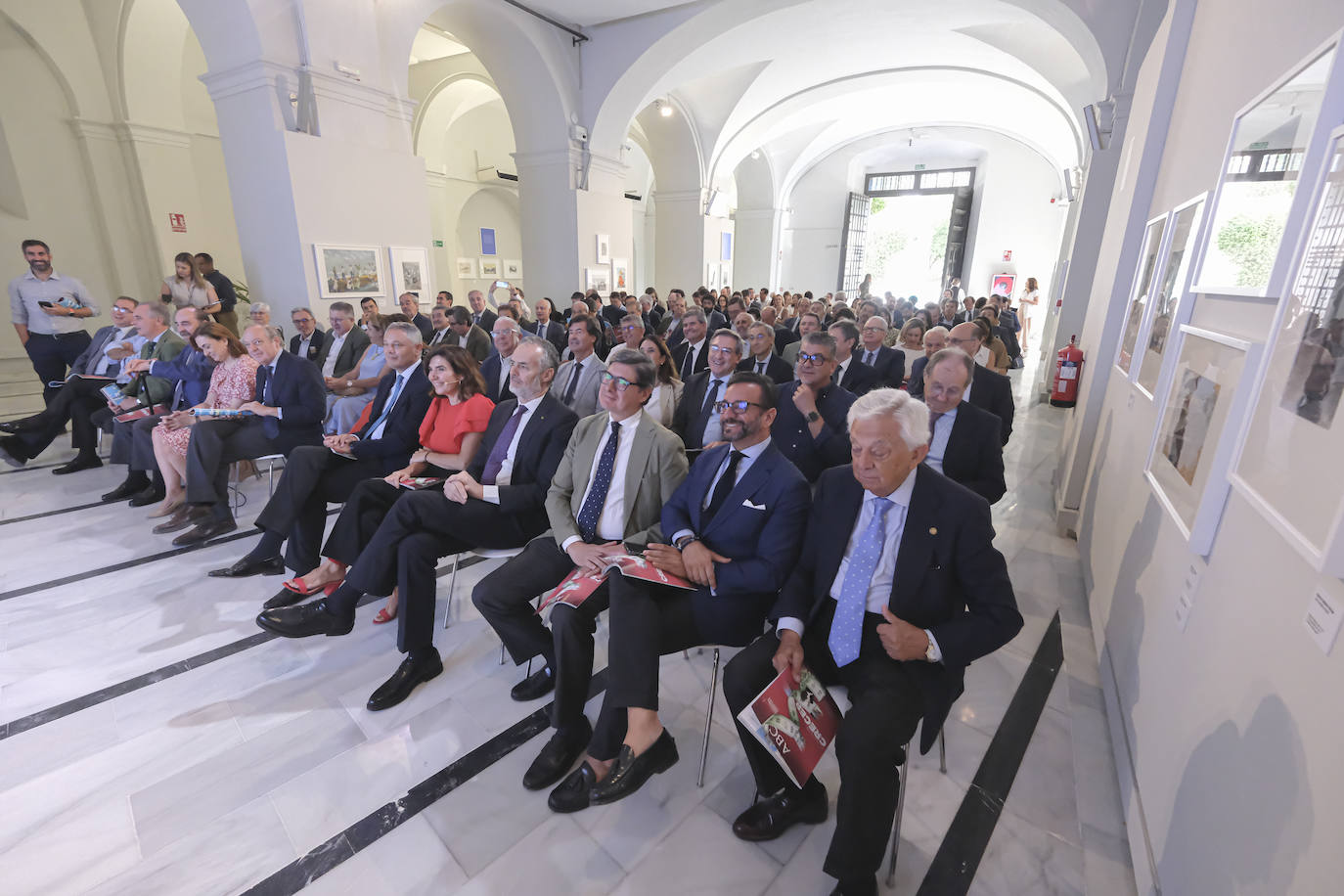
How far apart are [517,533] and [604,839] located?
1.39 metres

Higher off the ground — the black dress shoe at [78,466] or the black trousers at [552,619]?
the black trousers at [552,619]

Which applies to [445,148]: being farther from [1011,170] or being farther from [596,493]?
[1011,170]

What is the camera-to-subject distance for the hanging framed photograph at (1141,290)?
3.15 metres

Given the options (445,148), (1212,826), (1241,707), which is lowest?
(1212,826)

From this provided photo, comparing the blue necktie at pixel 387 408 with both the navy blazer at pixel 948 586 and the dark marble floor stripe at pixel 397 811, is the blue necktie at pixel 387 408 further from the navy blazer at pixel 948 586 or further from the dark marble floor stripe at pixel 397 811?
the navy blazer at pixel 948 586

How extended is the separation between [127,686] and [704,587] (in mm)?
2711

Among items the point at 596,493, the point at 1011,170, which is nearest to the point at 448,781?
the point at 596,493

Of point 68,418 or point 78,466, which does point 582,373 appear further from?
point 68,418

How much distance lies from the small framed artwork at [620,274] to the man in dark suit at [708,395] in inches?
278

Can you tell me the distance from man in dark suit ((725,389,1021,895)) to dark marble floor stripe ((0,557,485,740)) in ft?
8.47

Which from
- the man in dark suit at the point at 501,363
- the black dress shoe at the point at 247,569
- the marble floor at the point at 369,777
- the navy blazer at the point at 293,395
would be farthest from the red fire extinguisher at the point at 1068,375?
the black dress shoe at the point at 247,569

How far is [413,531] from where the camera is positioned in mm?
2637

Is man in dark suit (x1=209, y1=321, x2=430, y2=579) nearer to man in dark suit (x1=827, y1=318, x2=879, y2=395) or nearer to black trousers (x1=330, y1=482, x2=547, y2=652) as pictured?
black trousers (x1=330, y1=482, x2=547, y2=652)

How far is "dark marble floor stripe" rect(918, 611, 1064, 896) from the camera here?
5.93 ft
